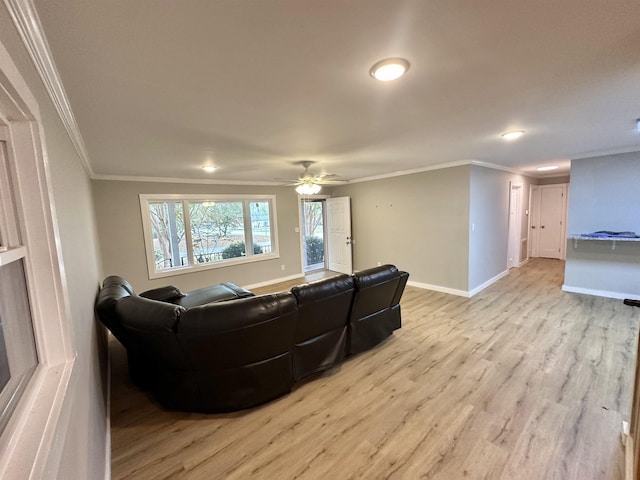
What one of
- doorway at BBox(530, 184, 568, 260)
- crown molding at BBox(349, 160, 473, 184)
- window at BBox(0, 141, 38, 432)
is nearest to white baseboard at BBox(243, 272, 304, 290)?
crown molding at BBox(349, 160, 473, 184)

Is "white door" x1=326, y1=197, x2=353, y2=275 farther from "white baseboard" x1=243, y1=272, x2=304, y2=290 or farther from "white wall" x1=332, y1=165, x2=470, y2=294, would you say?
"white baseboard" x1=243, y1=272, x2=304, y2=290

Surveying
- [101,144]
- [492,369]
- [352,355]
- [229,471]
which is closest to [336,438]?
[229,471]

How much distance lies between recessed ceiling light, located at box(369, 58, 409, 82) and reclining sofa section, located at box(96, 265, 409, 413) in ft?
5.35

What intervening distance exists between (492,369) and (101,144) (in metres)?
4.42

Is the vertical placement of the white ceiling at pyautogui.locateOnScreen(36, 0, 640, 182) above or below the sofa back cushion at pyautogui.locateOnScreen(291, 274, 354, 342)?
above

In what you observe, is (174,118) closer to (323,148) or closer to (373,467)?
(323,148)

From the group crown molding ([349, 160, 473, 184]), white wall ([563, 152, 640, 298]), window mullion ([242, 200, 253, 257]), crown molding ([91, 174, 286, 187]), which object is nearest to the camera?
white wall ([563, 152, 640, 298])

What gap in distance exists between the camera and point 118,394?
99.0 inches

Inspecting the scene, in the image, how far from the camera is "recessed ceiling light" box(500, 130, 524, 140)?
295 centimetres

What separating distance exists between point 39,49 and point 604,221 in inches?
258

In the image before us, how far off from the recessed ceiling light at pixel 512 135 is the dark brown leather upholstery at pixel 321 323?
2.31 metres

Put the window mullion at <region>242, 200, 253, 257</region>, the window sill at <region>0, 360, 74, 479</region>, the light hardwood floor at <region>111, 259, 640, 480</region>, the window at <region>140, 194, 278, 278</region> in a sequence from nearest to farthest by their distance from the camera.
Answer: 1. the window sill at <region>0, 360, 74, 479</region>
2. the light hardwood floor at <region>111, 259, 640, 480</region>
3. the window at <region>140, 194, 278, 278</region>
4. the window mullion at <region>242, 200, 253, 257</region>

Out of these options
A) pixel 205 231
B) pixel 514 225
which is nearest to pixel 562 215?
pixel 514 225

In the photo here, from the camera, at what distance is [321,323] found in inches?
101
